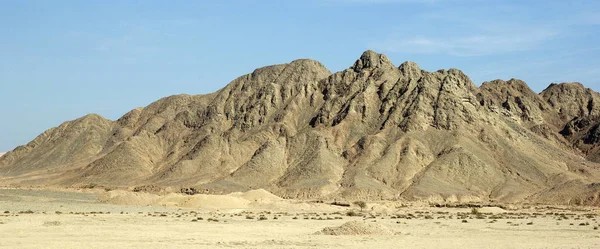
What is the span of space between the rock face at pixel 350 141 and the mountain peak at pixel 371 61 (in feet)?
0.84

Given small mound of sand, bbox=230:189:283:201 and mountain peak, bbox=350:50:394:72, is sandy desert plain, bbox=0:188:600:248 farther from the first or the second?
mountain peak, bbox=350:50:394:72

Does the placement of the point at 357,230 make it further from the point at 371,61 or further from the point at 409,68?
the point at 371,61

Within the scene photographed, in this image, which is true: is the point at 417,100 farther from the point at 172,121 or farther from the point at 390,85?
the point at 172,121

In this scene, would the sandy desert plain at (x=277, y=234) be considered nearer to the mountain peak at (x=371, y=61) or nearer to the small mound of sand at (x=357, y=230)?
the small mound of sand at (x=357, y=230)

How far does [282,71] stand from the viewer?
523ft

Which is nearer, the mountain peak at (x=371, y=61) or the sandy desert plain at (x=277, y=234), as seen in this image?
the sandy desert plain at (x=277, y=234)

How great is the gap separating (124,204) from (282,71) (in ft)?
255

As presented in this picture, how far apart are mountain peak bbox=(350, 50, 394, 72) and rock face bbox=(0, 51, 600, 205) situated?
256mm

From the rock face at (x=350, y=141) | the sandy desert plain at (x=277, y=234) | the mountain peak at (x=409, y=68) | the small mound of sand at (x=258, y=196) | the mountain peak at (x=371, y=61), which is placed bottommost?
the sandy desert plain at (x=277, y=234)

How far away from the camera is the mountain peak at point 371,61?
15150 centimetres

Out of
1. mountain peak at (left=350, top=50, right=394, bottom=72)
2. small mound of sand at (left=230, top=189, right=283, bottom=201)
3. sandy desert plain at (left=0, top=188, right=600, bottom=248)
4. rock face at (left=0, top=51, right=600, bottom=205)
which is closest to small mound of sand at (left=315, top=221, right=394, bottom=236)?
sandy desert plain at (left=0, top=188, right=600, bottom=248)

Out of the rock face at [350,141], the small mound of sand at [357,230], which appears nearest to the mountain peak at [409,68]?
the rock face at [350,141]

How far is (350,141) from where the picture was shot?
128500mm

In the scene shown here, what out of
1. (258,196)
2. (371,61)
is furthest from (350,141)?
(258,196)
